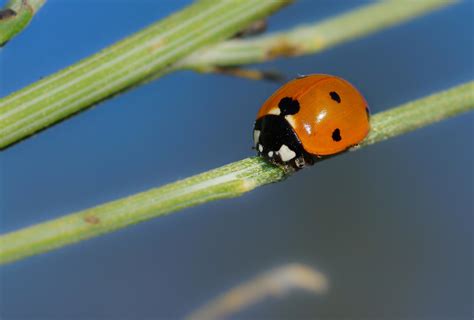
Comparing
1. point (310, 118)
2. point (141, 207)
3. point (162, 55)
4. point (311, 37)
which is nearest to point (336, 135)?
point (310, 118)

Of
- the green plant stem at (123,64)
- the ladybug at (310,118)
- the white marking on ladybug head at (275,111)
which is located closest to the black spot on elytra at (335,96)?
the ladybug at (310,118)

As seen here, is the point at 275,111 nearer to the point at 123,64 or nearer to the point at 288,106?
the point at 288,106

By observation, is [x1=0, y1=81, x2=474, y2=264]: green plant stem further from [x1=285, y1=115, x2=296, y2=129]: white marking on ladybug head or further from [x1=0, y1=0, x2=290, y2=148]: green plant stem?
[x1=285, y1=115, x2=296, y2=129]: white marking on ladybug head

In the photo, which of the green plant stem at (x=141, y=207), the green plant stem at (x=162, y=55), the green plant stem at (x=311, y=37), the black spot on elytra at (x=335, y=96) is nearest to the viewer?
the green plant stem at (x=141, y=207)

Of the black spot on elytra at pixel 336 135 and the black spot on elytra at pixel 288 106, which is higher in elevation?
the black spot on elytra at pixel 288 106

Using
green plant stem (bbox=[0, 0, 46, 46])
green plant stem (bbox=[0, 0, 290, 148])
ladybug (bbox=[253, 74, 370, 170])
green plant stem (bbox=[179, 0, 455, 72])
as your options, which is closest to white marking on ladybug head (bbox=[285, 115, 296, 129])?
ladybug (bbox=[253, 74, 370, 170])

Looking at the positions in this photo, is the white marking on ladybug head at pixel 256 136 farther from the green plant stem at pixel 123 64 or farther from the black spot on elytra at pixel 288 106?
the green plant stem at pixel 123 64

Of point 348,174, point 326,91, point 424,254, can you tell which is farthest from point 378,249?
point 326,91
